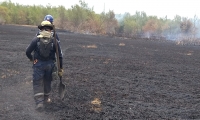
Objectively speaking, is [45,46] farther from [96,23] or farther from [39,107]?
[96,23]

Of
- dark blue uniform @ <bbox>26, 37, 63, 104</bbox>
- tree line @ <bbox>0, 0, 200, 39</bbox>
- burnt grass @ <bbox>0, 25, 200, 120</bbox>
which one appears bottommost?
burnt grass @ <bbox>0, 25, 200, 120</bbox>

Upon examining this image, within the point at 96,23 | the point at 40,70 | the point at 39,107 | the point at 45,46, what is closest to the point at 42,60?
the point at 40,70

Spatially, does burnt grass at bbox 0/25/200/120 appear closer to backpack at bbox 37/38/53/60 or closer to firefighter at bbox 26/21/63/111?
firefighter at bbox 26/21/63/111

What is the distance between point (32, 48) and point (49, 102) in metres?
1.44

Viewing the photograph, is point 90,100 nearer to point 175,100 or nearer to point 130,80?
point 175,100

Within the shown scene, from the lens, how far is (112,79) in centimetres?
1066

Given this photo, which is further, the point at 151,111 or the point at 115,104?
the point at 115,104

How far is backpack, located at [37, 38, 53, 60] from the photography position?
6203 millimetres

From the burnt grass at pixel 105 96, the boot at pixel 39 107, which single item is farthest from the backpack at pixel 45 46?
the burnt grass at pixel 105 96

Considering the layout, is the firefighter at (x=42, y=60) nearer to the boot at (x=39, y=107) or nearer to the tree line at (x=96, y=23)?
the boot at (x=39, y=107)

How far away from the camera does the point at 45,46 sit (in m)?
6.24

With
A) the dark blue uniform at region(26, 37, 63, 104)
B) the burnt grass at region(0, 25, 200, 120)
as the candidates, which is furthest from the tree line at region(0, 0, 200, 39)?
the dark blue uniform at region(26, 37, 63, 104)

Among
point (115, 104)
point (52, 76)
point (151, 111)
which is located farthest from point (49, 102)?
point (151, 111)

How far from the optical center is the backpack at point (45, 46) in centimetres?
620
